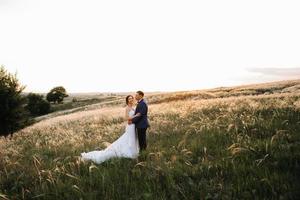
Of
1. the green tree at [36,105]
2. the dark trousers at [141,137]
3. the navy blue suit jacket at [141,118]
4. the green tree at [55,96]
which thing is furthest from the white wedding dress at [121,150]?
the green tree at [55,96]

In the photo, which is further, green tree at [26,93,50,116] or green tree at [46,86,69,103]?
green tree at [46,86,69,103]

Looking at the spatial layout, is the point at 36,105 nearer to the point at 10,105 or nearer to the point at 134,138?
the point at 10,105

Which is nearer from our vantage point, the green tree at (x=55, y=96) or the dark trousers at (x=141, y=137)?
the dark trousers at (x=141, y=137)

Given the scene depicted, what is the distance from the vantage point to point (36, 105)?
83.9 meters

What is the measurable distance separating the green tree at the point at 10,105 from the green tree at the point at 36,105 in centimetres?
5418

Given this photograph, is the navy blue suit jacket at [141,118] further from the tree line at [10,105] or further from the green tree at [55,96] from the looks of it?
the green tree at [55,96]

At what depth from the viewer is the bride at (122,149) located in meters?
11.0

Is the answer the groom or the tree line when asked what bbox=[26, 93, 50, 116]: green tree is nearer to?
the tree line

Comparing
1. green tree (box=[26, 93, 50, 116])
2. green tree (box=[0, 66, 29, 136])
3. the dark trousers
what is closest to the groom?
the dark trousers

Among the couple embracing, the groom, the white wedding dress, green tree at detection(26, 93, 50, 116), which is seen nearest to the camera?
the white wedding dress

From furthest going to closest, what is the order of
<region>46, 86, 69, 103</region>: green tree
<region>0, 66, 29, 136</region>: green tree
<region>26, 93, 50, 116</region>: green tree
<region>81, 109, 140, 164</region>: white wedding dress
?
<region>46, 86, 69, 103</region>: green tree → <region>26, 93, 50, 116</region>: green tree → <region>0, 66, 29, 136</region>: green tree → <region>81, 109, 140, 164</region>: white wedding dress

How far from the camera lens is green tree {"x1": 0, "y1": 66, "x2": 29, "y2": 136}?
30.5m

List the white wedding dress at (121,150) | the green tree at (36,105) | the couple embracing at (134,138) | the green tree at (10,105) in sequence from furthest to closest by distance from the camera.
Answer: the green tree at (36,105), the green tree at (10,105), the couple embracing at (134,138), the white wedding dress at (121,150)

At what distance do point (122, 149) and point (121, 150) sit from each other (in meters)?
0.05
